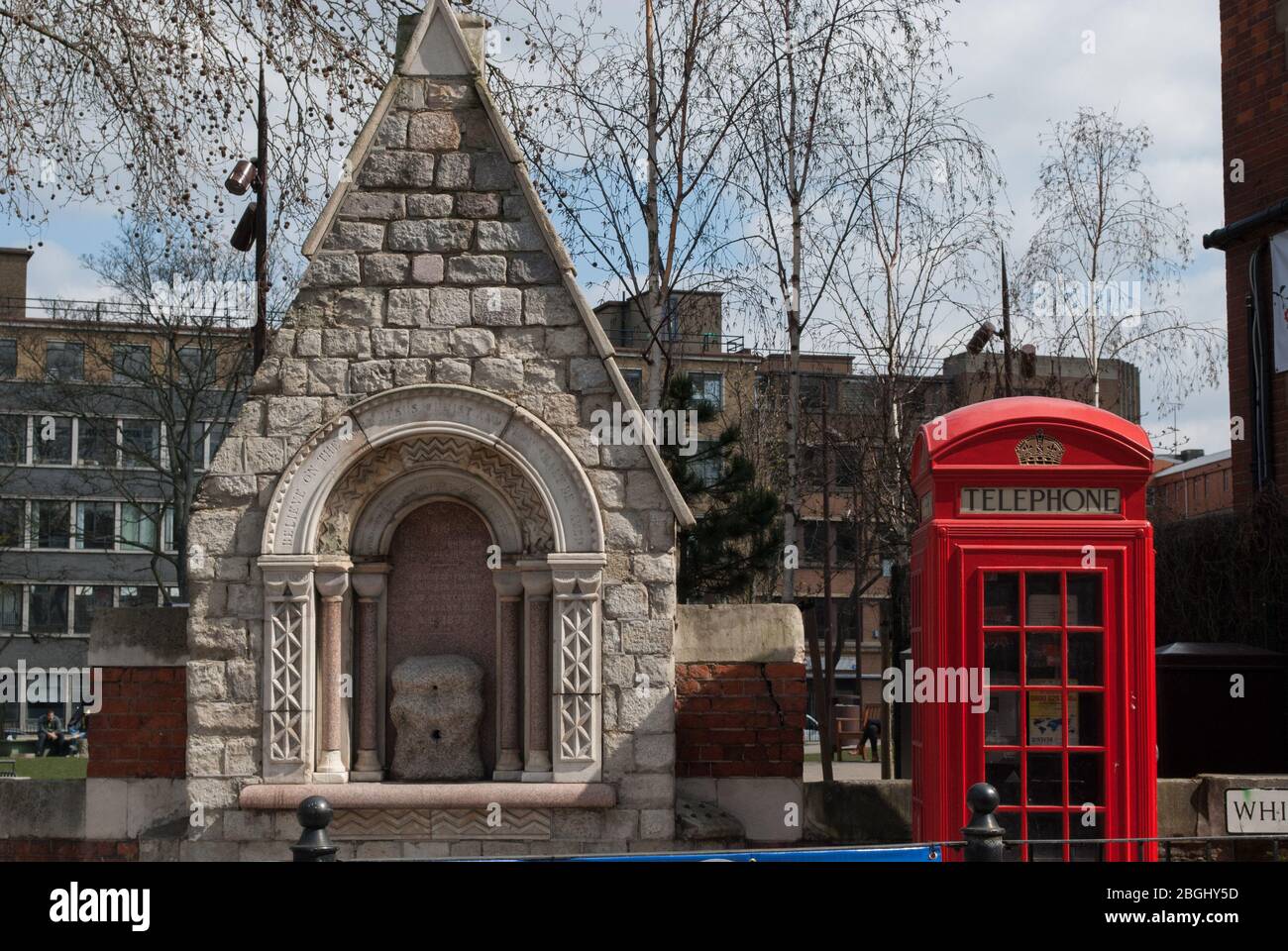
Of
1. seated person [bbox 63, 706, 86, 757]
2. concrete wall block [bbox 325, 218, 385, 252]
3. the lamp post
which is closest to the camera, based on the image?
concrete wall block [bbox 325, 218, 385, 252]

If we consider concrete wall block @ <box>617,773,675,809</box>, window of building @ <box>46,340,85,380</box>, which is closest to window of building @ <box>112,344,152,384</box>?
window of building @ <box>46,340,85,380</box>

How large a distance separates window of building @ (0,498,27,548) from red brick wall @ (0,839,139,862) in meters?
36.6

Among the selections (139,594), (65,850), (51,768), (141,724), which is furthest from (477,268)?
(139,594)

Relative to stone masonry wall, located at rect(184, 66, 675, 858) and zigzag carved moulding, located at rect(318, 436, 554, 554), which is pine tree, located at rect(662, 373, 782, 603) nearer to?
zigzag carved moulding, located at rect(318, 436, 554, 554)

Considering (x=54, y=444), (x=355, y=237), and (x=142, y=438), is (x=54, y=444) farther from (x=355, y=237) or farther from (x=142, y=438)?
(x=355, y=237)

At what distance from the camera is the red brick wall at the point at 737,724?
31.9 feet

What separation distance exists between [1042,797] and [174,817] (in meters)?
5.04

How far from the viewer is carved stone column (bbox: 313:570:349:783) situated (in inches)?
378

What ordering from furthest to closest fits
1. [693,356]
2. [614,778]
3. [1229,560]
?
1. [693,356]
2. [1229,560]
3. [614,778]

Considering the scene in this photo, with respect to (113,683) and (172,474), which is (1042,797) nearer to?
(113,683)

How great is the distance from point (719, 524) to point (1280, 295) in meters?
8.35

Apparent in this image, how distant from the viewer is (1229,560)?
15.3 m

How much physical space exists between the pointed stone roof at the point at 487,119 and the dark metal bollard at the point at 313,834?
12.7 feet
